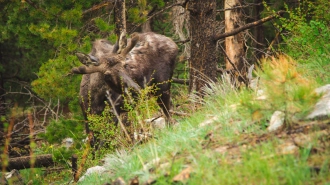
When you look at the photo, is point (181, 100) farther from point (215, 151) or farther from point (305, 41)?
point (215, 151)

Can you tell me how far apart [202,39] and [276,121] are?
486 cm

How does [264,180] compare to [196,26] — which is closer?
[264,180]

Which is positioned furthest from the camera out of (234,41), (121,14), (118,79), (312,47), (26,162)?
(234,41)

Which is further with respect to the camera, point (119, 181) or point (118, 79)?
point (118, 79)

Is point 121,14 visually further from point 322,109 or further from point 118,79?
point 322,109

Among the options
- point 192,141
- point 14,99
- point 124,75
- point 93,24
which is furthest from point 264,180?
point 14,99

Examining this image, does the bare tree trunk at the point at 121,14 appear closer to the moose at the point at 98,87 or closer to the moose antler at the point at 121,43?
the moose at the point at 98,87

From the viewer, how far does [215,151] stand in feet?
16.0

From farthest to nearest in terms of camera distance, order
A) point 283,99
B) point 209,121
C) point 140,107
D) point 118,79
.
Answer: point 118,79 < point 140,107 < point 209,121 < point 283,99

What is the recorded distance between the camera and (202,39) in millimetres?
9703

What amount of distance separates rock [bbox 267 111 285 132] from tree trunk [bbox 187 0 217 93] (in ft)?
14.8

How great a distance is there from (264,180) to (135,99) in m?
5.42

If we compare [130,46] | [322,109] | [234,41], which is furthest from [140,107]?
[234,41]

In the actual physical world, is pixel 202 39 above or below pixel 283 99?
below
